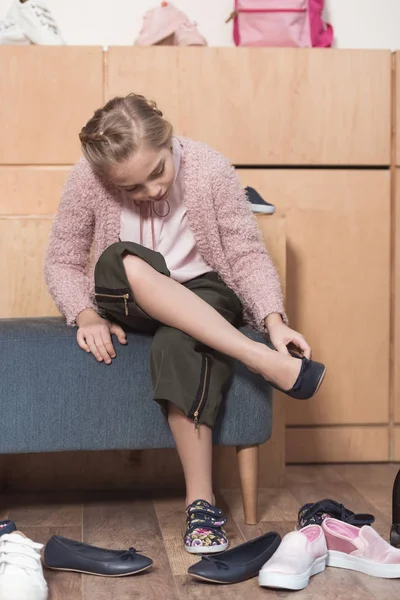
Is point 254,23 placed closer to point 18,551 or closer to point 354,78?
point 354,78

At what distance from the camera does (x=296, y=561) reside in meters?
1.47

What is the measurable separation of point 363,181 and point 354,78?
297 millimetres

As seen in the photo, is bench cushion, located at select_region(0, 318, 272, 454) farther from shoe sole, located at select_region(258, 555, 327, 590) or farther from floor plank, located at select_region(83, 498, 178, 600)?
shoe sole, located at select_region(258, 555, 327, 590)

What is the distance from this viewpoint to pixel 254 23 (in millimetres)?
2551

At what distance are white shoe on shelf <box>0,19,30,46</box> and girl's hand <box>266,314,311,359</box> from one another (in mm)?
1209

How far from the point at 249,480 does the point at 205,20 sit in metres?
1.66

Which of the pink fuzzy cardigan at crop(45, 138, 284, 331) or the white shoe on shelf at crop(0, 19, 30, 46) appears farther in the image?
the white shoe on shelf at crop(0, 19, 30, 46)

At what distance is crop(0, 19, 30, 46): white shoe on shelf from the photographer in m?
2.42

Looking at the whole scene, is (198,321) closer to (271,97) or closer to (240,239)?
(240,239)

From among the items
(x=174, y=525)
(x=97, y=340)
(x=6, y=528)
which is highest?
(x=97, y=340)

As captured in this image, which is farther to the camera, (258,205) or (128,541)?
(258,205)

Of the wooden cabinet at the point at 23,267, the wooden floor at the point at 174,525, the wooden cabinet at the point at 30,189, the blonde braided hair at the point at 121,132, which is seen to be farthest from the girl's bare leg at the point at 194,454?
the wooden cabinet at the point at 30,189

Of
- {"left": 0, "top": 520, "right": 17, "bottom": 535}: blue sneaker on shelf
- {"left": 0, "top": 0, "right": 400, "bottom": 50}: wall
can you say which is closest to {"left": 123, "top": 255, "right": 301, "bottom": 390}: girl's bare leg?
{"left": 0, "top": 520, "right": 17, "bottom": 535}: blue sneaker on shelf

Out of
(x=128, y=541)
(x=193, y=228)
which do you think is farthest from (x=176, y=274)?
(x=128, y=541)
